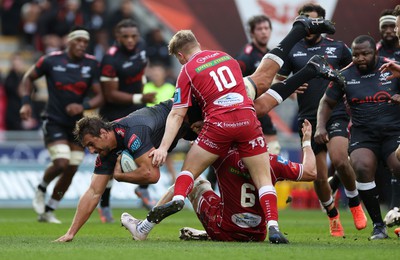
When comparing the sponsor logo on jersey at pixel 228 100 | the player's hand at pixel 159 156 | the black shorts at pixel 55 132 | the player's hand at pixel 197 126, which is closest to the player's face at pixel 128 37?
the black shorts at pixel 55 132

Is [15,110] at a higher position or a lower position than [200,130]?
lower

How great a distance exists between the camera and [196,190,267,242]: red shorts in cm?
985

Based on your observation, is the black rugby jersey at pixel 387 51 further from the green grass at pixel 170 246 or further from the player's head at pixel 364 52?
the green grass at pixel 170 246

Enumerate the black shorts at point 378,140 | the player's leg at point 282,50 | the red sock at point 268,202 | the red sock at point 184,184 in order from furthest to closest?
1. the black shorts at point 378,140
2. the player's leg at point 282,50
3. the red sock at point 184,184
4. the red sock at point 268,202

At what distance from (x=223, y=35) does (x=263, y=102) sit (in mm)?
10746

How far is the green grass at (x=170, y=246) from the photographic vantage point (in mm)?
8172

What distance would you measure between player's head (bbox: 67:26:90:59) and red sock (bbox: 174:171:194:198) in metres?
5.69

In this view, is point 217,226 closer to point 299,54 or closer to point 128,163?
point 128,163

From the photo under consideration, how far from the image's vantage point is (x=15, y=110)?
21.2m

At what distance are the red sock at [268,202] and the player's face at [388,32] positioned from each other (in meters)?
4.38

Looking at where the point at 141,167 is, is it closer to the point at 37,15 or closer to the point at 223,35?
the point at 223,35

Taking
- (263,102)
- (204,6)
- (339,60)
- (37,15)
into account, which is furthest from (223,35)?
(263,102)

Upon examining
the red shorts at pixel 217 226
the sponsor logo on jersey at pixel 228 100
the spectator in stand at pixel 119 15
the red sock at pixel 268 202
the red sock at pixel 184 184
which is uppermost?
the sponsor logo on jersey at pixel 228 100

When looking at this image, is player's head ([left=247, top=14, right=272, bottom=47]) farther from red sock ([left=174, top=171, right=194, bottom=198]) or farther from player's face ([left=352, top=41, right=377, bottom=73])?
red sock ([left=174, top=171, right=194, bottom=198])
